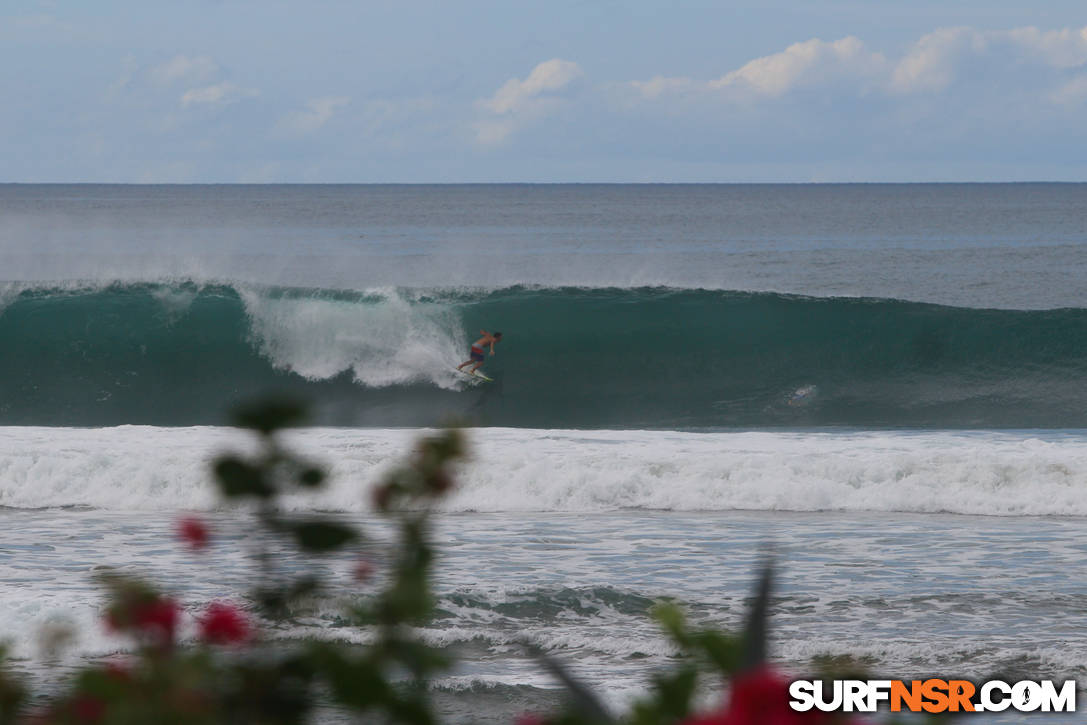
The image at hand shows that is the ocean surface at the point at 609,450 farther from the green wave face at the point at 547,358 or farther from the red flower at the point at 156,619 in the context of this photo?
the red flower at the point at 156,619

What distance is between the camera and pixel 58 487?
1220 centimetres

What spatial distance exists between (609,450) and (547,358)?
9.31 meters

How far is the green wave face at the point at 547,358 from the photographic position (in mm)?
19938

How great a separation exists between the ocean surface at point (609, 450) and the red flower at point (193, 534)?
17 centimetres

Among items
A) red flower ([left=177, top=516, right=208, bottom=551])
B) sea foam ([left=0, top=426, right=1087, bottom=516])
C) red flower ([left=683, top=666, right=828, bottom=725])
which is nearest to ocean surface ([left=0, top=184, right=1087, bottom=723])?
sea foam ([left=0, top=426, right=1087, bottom=516])

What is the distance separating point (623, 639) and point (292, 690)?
5882 millimetres

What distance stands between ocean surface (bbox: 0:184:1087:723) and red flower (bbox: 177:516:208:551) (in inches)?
6.5

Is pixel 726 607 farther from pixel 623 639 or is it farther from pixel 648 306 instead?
pixel 648 306

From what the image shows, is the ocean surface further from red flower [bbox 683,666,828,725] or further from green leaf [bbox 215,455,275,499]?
red flower [bbox 683,666,828,725]

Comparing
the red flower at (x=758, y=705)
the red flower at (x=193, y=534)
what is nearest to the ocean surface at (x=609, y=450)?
the red flower at (x=193, y=534)

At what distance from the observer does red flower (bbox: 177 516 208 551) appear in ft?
3.96

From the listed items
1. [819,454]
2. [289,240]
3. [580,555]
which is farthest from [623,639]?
[289,240]

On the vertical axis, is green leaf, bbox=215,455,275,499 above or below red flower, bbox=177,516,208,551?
above

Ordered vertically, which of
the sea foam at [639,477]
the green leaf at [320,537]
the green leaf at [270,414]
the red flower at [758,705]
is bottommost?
the sea foam at [639,477]
